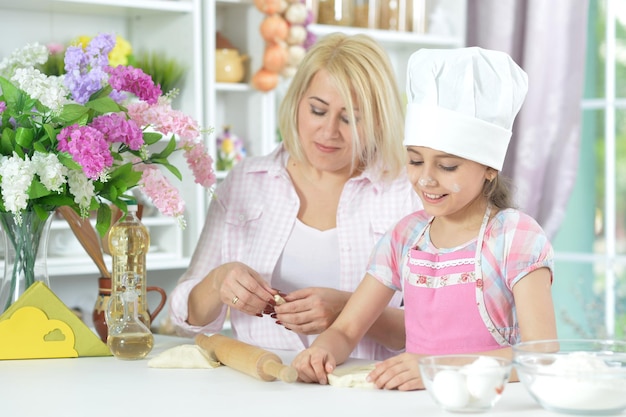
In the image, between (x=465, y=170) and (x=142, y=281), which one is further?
(x=142, y=281)

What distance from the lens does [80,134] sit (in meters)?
1.77

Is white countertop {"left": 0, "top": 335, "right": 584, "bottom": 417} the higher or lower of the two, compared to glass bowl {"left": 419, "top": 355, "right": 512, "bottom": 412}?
lower

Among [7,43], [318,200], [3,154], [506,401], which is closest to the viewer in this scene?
[506,401]

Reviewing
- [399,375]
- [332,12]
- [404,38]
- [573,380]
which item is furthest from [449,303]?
[404,38]

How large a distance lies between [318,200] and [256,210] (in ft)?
0.50

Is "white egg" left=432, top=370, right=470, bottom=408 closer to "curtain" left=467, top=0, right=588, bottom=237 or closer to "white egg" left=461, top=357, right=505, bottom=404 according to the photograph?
"white egg" left=461, top=357, right=505, bottom=404

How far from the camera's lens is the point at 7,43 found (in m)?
3.49

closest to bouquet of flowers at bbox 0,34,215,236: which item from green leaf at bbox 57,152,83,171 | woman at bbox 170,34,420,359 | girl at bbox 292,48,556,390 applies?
green leaf at bbox 57,152,83,171

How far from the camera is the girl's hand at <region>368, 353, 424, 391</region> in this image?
158 cm

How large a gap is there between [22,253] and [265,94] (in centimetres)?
193

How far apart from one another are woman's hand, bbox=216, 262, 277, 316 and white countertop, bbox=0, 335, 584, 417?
0.20 metres

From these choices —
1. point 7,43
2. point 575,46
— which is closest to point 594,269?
point 575,46

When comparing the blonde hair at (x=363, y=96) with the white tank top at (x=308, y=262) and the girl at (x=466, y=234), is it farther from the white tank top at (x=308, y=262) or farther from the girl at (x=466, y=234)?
the girl at (x=466, y=234)

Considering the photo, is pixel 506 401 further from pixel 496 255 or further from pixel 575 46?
pixel 575 46
